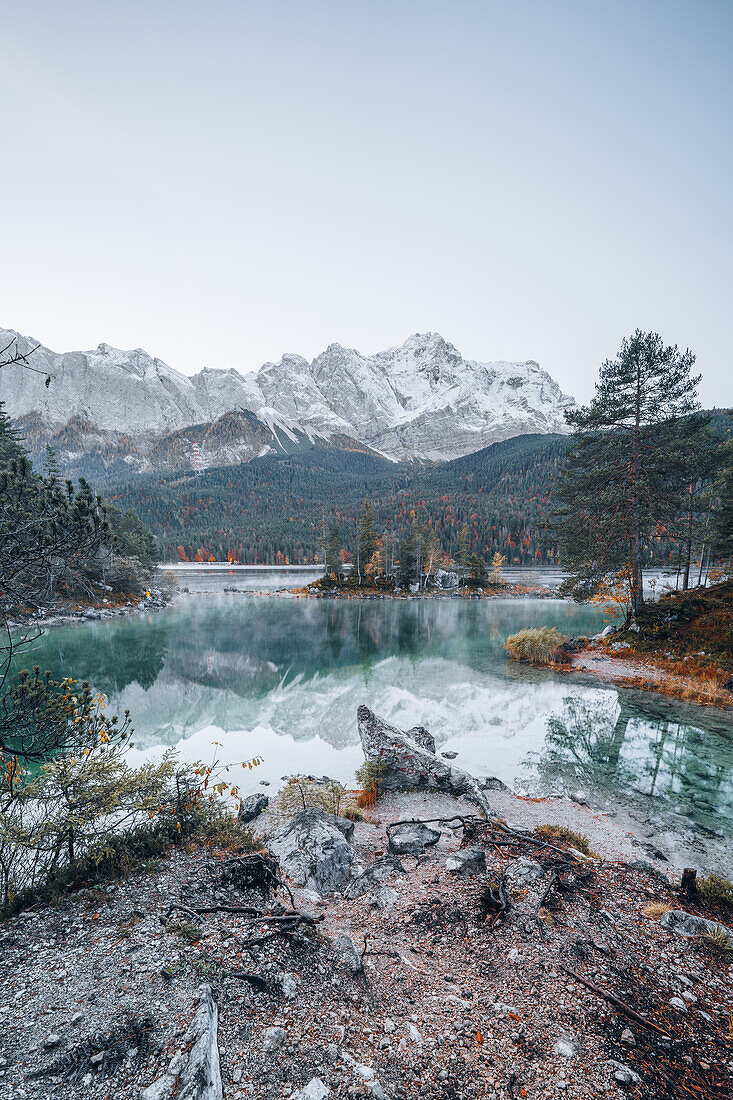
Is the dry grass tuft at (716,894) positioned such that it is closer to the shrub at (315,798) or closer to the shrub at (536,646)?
the shrub at (315,798)

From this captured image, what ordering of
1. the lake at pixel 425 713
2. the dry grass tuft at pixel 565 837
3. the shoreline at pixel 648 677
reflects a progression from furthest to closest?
the shoreline at pixel 648 677, the lake at pixel 425 713, the dry grass tuft at pixel 565 837

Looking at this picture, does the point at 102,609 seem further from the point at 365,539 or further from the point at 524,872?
the point at 524,872

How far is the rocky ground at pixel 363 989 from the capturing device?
3.16 m

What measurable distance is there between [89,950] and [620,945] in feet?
19.0

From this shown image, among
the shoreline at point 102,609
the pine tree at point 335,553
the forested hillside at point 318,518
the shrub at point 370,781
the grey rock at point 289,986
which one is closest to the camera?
the grey rock at point 289,986

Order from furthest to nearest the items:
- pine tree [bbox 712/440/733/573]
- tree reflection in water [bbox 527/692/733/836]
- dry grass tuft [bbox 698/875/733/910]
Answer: pine tree [bbox 712/440/733/573] < tree reflection in water [bbox 527/692/733/836] < dry grass tuft [bbox 698/875/733/910]

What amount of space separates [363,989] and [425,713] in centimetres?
1279

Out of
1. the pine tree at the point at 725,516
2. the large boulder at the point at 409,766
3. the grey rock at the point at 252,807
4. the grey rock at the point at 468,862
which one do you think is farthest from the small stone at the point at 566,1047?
the pine tree at the point at 725,516

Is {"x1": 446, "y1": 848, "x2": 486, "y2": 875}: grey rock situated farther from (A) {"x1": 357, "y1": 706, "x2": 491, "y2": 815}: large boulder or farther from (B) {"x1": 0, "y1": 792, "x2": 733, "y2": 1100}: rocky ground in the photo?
(A) {"x1": 357, "y1": 706, "x2": 491, "y2": 815}: large boulder

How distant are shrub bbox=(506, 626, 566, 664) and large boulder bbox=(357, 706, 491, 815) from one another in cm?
1391

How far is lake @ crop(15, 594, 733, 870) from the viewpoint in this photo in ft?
36.5

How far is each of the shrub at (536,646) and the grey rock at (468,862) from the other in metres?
18.7

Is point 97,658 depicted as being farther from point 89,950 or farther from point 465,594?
point 465,594

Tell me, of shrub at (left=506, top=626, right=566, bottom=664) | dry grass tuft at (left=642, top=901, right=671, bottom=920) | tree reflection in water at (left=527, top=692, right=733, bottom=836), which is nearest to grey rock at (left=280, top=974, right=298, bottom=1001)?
dry grass tuft at (left=642, top=901, right=671, bottom=920)
